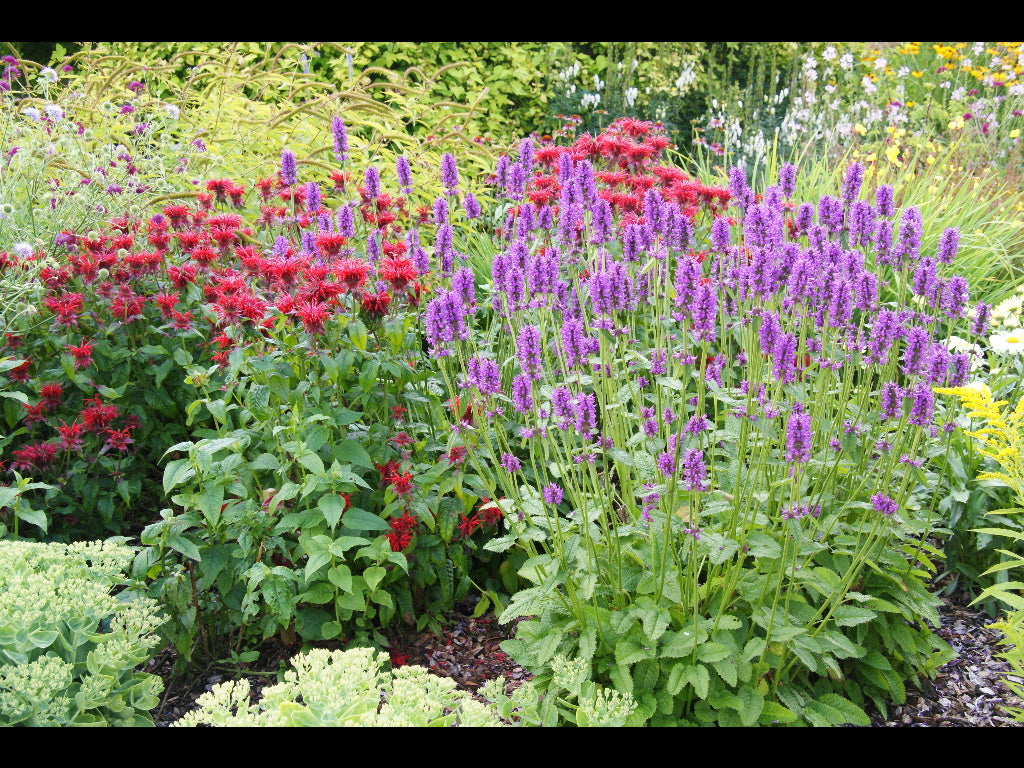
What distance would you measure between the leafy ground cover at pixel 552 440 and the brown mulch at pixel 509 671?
72 millimetres

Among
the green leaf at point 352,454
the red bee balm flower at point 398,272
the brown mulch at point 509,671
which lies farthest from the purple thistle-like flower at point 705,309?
the brown mulch at point 509,671

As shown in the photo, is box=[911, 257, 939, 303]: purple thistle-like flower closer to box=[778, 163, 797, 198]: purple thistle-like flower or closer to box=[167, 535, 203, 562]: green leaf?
box=[778, 163, 797, 198]: purple thistle-like flower

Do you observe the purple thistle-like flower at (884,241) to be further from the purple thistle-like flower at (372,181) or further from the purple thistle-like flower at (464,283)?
the purple thistle-like flower at (372,181)

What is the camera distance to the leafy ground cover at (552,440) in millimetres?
2480

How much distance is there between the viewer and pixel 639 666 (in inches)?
101

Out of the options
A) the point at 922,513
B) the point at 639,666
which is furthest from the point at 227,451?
the point at 922,513

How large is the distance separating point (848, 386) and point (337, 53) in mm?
8433

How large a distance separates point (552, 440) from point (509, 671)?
1056 mm

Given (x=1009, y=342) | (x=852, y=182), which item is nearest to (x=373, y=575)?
(x=852, y=182)

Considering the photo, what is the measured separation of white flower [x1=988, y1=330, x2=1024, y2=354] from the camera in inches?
150

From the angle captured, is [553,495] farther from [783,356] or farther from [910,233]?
[910,233]

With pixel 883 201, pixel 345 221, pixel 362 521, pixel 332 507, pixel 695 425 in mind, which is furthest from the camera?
pixel 345 221

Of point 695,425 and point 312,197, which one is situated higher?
point 312,197

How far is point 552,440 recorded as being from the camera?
8.64ft
